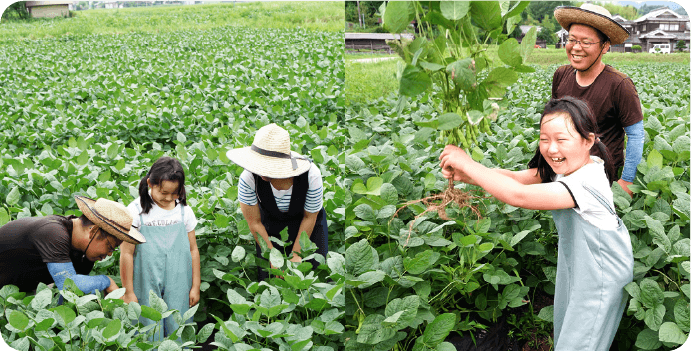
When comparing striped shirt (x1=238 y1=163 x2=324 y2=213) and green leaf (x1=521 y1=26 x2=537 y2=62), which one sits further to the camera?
striped shirt (x1=238 y1=163 x2=324 y2=213)

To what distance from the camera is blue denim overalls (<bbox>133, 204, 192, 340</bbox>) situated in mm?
1731

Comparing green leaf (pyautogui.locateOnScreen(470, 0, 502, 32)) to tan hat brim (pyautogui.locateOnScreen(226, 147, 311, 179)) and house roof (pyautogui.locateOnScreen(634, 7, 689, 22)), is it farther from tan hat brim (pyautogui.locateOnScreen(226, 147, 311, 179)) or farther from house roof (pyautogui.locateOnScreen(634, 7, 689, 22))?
tan hat brim (pyautogui.locateOnScreen(226, 147, 311, 179))

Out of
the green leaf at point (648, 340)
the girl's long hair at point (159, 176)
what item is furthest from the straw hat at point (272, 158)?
the green leaf at point (648, 340)

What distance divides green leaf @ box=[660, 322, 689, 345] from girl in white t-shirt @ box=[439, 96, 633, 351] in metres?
0.14

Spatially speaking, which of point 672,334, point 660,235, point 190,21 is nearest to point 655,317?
point 672,334

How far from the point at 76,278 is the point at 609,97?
1932 mm

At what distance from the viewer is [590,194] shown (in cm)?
139

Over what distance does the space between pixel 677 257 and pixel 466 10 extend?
100cm

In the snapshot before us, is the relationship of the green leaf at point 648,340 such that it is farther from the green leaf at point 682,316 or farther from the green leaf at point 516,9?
the green leaf at point 516,9

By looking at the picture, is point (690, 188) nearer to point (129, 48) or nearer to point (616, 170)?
point (616, 170)

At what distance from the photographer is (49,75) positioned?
743cm

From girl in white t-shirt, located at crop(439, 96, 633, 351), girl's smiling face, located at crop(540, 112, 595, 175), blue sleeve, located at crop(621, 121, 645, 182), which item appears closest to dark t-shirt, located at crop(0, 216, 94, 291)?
girl in white t-shirt, located at crop(439, 96, 633, 351)

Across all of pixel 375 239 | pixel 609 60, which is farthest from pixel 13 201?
pixel 609 60

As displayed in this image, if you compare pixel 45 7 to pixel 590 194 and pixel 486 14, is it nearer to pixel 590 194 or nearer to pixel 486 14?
pixel 486 14
